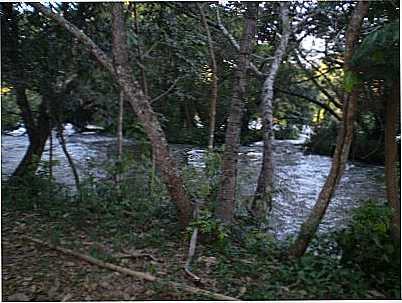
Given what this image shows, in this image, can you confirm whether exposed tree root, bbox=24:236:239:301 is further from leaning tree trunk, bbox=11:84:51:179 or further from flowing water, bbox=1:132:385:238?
leaning tree trunk, bbox=11:84:51:179

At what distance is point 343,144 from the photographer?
183 cm

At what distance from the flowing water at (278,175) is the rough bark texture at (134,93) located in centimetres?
32

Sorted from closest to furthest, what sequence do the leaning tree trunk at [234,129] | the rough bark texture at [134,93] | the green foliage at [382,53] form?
the green foliage at [382,53] → the rough bark texture at [134,93] → the leaning tree trunk at [234,129]

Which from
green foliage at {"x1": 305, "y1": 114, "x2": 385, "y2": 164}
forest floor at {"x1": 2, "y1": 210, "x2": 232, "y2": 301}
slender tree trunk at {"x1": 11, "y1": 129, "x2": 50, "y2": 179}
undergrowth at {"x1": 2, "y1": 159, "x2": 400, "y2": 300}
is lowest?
forest floor at {"x1": 2, "y1": 210, "x2": 232, "y2": 301}

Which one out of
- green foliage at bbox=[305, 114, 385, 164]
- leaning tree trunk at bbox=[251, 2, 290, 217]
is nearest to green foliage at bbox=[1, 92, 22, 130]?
leaning tree trunk at bbox=[251, 2, 290, 217]

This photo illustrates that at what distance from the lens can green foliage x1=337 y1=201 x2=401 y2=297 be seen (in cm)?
178

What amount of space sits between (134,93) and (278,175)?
2.37m

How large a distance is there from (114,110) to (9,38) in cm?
76

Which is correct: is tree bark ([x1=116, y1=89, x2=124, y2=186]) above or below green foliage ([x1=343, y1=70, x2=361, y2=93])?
below

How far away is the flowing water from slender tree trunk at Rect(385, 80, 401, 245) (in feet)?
1.49

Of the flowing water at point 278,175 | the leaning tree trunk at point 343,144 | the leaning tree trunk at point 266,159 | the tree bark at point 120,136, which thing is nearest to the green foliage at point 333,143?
the flowing water at point 278,175

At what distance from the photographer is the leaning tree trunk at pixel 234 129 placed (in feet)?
7.30

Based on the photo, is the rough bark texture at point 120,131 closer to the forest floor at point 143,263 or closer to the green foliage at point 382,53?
the forest floor at point 143,263

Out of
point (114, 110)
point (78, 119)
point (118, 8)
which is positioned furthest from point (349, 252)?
point (78, 119)
